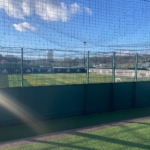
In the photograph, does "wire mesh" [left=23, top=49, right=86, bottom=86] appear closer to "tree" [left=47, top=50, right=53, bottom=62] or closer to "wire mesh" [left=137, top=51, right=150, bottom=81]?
"tree" [left=47, top=50, right=53, bottom=62]

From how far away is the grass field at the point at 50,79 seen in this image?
204 inches

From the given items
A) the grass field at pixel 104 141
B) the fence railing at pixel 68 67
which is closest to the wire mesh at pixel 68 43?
the fence railing at pixel 68 67

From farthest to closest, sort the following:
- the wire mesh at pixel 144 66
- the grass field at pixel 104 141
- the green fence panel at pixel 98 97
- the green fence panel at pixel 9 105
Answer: the wire mesh at pixel 144 66, the green fence panel at pixel 98 97, the green fence panel at pixel 9 105, the grass field at pixel 104 141

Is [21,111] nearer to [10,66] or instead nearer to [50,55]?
[10,66]

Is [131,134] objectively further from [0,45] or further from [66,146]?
[0,45]

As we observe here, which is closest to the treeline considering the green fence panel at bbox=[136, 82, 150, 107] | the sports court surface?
the green fence panel at bbox=[136, 82, 150, 107]

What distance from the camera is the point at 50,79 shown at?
6.25 metres

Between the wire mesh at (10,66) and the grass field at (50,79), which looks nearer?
the wire mesh at (10,66)

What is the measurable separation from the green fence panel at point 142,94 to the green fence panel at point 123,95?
30 cm

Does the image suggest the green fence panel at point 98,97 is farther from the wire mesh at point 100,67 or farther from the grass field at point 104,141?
the grass field at point 104,141

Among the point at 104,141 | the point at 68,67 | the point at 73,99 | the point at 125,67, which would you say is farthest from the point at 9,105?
the point at 125,67

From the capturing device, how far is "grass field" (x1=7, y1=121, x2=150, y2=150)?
3.56 m

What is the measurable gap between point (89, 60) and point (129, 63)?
6.55ft

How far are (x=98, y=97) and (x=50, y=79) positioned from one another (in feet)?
5.75
